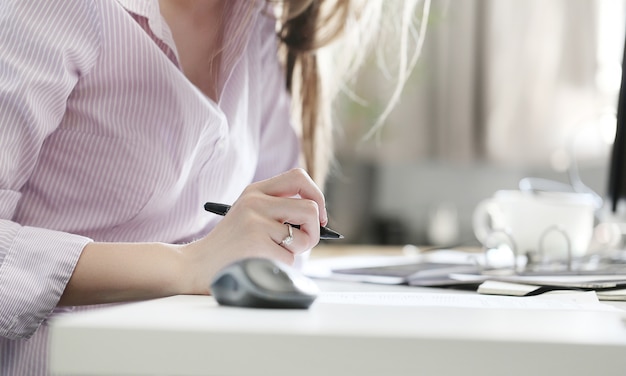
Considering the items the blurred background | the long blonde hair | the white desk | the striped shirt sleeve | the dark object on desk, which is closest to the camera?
the white desk

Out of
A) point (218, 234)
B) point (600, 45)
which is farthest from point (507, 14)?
point (218, 234)

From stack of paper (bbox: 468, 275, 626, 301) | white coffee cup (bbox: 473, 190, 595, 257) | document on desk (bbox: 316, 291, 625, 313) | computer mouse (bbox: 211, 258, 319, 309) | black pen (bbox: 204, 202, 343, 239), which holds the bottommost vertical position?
white coffee cup (bbox: 473, 190, 595, 257)

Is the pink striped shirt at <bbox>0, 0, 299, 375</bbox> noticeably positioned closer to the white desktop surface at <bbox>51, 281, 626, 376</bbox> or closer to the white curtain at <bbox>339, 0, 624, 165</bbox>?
the white desktop surface at <bbox>51, 281, 626, 376</bbox>

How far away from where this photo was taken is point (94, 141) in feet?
2.85

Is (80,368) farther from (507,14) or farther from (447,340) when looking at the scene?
(507,14)

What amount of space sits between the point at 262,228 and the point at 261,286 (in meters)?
0.22

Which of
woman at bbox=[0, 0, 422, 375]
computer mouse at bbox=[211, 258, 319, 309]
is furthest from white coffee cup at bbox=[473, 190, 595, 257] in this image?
computer mouse at bbox=[211, 258, 319, 309]

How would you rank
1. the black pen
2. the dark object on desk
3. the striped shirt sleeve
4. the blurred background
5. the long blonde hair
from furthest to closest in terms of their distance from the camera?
the blurred background → the dark object on desk → the long blonde hair → the black pen → the striped shirt sleeve

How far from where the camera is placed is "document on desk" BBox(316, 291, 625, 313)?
56 cm

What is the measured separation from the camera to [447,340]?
0.36 m

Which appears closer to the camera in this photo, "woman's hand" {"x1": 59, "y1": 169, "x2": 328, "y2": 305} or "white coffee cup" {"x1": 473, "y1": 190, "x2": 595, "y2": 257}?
Result: "woman's hand" {"x1": 59, "y1": 169, "x2": 328, "y2": 305}

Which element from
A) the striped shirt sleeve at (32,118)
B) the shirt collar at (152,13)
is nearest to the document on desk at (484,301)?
the striped shirt sleeve at (32,118)

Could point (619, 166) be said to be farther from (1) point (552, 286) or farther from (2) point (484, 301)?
(2) point (484, 301)

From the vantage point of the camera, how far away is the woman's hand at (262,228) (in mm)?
671
